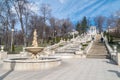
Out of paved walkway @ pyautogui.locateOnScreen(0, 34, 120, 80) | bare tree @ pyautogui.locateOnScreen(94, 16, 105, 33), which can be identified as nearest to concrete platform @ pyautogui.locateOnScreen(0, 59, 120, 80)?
paved walkway @ pyautogui.locateOnScreen(0, 34, 120, 80)

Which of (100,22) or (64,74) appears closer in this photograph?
(64,74)

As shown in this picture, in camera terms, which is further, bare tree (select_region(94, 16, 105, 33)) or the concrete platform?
bare tree (select_region(94, 16, 105, 33))

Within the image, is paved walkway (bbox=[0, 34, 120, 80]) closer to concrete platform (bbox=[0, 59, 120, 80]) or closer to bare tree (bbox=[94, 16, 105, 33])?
concrete platform (bbox=[0, 59, 120, 80])

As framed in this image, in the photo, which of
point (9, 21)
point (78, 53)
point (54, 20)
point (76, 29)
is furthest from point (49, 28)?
point (78, 53)

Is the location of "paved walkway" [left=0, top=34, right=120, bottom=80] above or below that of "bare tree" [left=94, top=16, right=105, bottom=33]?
below

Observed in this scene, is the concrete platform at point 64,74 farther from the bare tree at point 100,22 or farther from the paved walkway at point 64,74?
the bare tree at point 100,22

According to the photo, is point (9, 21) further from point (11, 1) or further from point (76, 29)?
point (76, 29)

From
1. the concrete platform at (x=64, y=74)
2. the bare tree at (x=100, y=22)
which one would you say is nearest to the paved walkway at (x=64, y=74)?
the concrete platform at (x=64, y=74)

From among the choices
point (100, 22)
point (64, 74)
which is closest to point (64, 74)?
point (64, 74)

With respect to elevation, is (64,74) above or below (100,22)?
below

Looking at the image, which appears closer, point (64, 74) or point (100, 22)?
point (64, 74)

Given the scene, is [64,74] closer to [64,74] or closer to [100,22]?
[64,74]

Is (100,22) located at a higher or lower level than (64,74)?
higher

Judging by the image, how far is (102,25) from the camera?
111 metres
